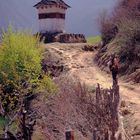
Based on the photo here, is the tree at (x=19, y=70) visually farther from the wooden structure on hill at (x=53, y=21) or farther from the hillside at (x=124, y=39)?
the wooden structure on hill at (x=53, y=21)

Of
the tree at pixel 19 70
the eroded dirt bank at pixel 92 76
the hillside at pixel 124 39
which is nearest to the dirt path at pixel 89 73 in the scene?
the eroded dirt bank at pixel 92 76

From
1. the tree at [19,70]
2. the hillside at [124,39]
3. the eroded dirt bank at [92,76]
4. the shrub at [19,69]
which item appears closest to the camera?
the eroded dirt bank at [92,76]

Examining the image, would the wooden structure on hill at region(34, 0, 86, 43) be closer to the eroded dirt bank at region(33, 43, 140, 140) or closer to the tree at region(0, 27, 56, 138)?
the eroded dirt bank at region(33, 43, 140, 140)

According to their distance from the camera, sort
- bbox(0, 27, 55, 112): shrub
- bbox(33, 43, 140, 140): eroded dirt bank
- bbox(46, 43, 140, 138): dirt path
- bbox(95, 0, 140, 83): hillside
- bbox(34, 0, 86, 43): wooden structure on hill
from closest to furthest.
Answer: bbox(33, 43, 140, 140): eroded dirt bank < bbox(46, 43, 140, 138): dirt path < bbox(0, 27, 55, 112): shrub < bbox(95, 0, 140, 83): hillside < bbox(34, 0, 86, 43): wooden structure on hill

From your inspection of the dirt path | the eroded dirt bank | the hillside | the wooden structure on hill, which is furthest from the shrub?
the wooden structure on hill

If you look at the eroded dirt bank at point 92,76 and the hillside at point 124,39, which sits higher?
the hillside at point 124,39

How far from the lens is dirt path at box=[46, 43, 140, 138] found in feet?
51.5

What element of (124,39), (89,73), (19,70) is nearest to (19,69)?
(19,70)

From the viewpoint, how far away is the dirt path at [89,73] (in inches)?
618

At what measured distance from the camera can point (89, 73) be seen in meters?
25.4

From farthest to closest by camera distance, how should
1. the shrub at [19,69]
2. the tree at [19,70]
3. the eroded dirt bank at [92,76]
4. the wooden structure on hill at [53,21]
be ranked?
the wooden structure on hill at [53,21], the shrub at [19,69], the tree at [19,70], the eroded dirt bank at [92,76]

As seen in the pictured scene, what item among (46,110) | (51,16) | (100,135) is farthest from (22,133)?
(51,16)

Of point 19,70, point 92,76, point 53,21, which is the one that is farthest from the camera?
point 53,21

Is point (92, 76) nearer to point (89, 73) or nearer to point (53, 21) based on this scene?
point (89, 73)
